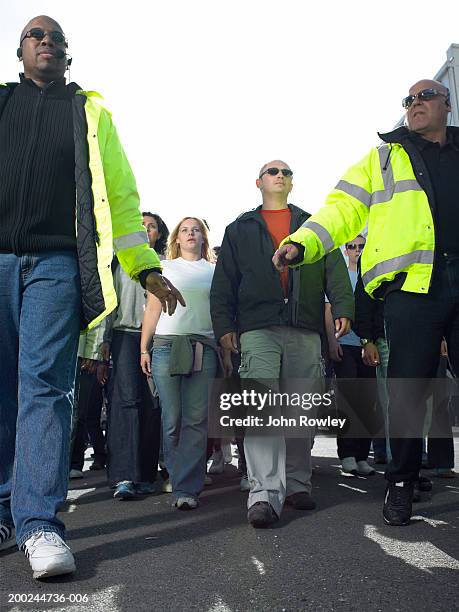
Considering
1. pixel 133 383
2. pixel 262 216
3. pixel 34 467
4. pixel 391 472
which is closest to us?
pixel 34 467

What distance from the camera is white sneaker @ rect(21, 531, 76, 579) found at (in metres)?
2.65

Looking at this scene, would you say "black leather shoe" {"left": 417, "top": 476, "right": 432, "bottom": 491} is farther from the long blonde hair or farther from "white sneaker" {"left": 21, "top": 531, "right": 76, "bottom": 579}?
"white sneaker" {"left": 21, "top": 531, "right": 76, "bottom": 579}

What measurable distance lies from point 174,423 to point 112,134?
2.39m

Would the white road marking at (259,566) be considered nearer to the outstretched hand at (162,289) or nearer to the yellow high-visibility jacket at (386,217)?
the outstretched hand at (162,289)

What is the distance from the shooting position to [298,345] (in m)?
4.69

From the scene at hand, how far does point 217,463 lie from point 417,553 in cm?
412

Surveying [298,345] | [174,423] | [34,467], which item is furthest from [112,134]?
[174,423]

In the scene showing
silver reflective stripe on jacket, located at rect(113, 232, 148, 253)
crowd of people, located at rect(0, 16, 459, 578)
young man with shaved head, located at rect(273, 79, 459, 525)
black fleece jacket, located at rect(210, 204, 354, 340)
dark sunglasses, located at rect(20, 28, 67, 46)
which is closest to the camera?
crowd of people, located at rect(0, 16, 459, 578)

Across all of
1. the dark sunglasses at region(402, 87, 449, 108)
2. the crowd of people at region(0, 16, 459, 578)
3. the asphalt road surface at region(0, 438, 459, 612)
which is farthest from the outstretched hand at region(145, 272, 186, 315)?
the dark sunglasses at region(402, 87, 449, 108)

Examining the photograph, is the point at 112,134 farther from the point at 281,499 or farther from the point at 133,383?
the point at 133,383

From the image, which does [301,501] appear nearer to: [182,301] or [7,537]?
[182,301]

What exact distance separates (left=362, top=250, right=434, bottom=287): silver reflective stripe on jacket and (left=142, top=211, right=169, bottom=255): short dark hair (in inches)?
110

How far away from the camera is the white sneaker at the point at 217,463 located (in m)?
7.04

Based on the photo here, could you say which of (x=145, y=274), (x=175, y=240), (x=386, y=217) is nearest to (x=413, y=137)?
(x=386, y=217)
